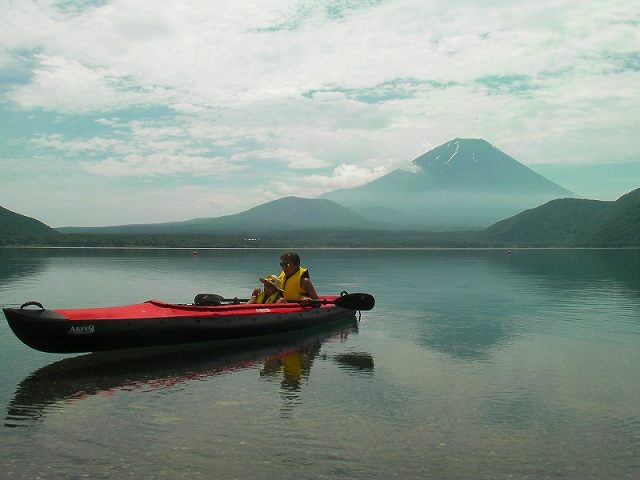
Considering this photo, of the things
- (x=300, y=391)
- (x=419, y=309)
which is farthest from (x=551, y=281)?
(x=300, y=391)

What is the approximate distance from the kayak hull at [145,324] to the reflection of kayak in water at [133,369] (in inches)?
17.4

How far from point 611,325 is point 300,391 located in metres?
16.3

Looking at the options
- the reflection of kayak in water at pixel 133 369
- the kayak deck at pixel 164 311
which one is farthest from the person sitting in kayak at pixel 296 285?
the reflection of kayak in water at pixel 133 369

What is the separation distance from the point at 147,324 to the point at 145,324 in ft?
0.21

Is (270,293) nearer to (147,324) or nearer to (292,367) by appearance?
(292,367)

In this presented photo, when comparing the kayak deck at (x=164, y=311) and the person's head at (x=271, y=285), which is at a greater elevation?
the person's head at (x=271, y=285)

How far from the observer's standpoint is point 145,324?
16.4 meters

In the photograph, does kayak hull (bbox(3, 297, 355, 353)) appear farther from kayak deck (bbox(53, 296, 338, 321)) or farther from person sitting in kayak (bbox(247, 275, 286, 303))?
person sitting in kayak (bbox(247, 275, 286, 303))

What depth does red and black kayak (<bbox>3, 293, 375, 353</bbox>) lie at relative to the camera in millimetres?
14875

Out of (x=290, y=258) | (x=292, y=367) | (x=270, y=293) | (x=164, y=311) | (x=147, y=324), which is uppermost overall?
(x=290, y=258)

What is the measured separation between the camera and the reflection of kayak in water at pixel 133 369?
12680mm

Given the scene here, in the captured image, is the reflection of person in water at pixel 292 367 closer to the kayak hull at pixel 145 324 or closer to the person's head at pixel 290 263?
the kayak hull at pixel 145 324

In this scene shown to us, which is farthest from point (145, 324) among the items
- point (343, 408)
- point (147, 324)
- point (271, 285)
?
point (343, 408)

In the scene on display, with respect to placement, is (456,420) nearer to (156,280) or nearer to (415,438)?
(415,438)
